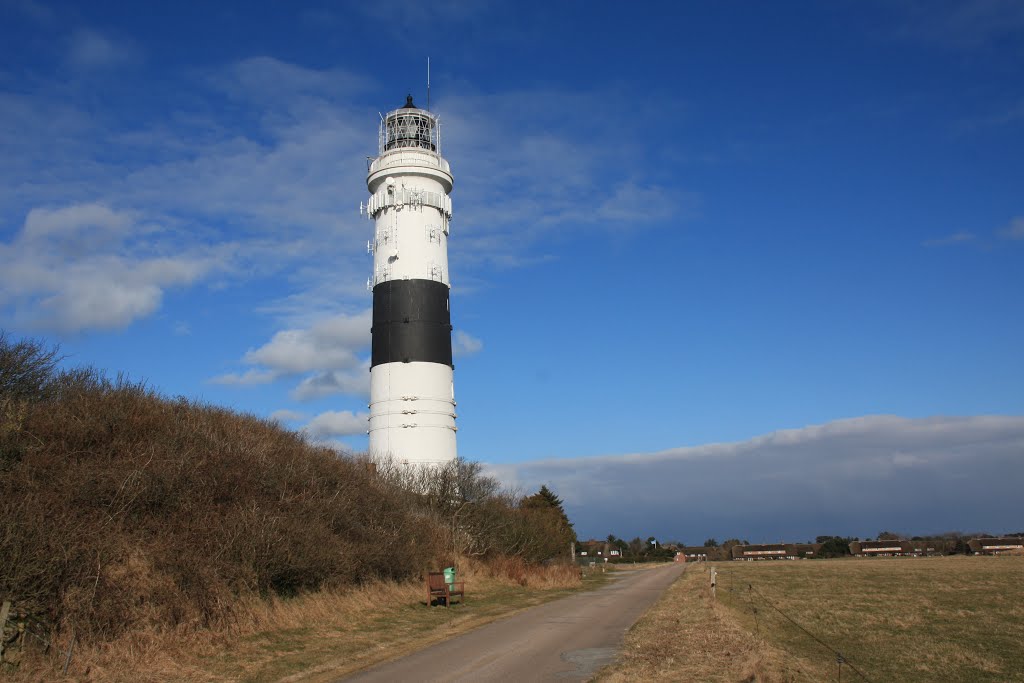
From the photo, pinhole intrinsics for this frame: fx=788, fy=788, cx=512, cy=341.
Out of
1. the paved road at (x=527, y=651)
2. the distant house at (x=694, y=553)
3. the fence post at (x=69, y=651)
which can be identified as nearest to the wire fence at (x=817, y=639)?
the paved road at (x=527, y=651)

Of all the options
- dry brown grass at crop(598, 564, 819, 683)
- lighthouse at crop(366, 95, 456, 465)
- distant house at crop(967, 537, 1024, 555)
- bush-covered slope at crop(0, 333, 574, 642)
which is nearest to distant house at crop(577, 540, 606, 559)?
distant house at crop(967, 537, 1024, 555)

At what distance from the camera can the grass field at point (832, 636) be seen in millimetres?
12242

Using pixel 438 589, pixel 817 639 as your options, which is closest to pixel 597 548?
pixel 438 589

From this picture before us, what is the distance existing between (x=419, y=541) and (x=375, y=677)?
14.8 meters

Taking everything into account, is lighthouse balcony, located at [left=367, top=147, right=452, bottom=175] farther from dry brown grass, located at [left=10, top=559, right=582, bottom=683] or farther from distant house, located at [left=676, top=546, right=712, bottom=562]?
distant house, located at [left=676, top=546, right=712, bottom=562]

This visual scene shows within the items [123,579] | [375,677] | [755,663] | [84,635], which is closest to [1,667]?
[84,635]

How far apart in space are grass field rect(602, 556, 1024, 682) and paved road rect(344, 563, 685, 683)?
2.17ft

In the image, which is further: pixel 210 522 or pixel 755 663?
pixel 210 522

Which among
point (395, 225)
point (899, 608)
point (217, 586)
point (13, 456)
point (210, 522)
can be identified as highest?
point (395, 225)

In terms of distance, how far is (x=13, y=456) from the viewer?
15.4m

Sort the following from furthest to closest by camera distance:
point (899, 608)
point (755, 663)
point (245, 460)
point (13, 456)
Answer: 1. point (899, 608)
2. point (245, 460)
3. point (13, 456)
4. point (755, 663)

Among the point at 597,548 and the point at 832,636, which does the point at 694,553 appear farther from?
the point at 832,636

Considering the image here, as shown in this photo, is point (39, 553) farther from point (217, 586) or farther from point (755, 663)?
point (755, 663)

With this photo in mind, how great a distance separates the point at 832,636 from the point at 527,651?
6839 millimetres
